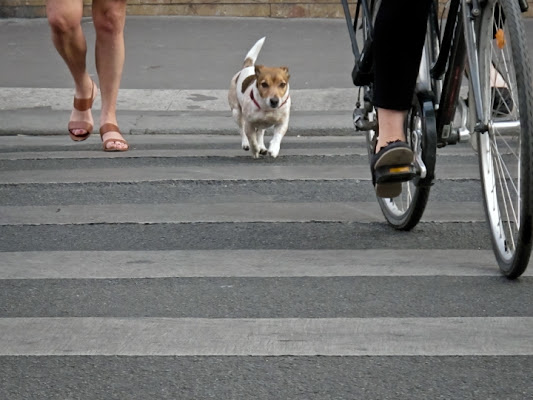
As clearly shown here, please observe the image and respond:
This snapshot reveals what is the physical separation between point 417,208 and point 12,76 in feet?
23.4

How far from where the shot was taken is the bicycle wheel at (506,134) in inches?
155

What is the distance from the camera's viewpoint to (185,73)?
11625 mm

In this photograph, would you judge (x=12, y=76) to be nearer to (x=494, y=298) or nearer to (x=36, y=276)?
(x=36, y=276)

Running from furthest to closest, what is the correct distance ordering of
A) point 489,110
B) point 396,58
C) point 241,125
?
point 241,125, point 396,58, point 489,110

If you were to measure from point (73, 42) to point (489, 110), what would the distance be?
3.18m

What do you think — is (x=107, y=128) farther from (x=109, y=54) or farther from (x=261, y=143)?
(x=261, y=143)

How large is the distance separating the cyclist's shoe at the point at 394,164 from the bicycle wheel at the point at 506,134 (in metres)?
0.24

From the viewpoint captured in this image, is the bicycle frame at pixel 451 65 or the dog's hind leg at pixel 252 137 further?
the dog's hind leg at pixel 252 137

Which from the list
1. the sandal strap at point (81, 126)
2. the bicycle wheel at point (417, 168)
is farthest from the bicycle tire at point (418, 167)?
the sandal strap at point (81, 126)

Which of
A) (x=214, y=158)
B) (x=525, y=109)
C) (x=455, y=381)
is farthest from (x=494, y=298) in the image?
(x=214, y=158)

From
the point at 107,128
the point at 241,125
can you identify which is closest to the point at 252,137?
the point at 241,125

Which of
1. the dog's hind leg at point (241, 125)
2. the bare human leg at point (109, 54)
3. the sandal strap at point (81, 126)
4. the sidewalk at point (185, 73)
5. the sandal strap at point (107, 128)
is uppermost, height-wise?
the bare human leg at point (109, 54)

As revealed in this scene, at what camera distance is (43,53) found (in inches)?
504

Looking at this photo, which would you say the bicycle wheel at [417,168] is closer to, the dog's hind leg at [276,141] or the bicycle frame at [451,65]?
the bicycle frame at [451,65]
